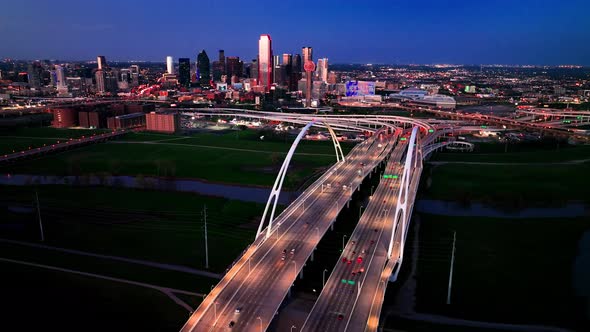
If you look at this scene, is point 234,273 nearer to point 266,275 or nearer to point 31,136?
point 266,275

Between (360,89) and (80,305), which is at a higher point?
(360,89)

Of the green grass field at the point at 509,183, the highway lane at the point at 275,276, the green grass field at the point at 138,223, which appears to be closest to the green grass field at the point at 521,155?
the green grass field at the point at 509,183

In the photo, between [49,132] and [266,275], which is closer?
[266,275]

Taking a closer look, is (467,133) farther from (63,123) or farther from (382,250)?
(63,123)

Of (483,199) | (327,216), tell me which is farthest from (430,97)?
(327,216)

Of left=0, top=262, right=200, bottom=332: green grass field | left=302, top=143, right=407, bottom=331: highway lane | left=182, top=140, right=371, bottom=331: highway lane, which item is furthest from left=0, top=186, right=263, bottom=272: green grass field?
left=302, top=143, right=407, bottom=331: highway lane

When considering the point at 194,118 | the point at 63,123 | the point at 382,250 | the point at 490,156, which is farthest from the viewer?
the point at 194,118

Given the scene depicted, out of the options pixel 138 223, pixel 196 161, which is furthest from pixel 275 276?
pixel 196 161
